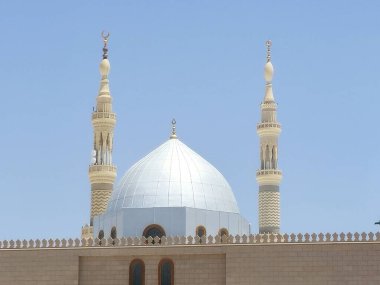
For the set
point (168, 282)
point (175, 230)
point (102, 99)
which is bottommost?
point (168, 282)

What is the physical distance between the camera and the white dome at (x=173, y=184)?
96.0ft

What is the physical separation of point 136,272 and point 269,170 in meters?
10.7

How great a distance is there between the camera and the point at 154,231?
28766 millimetres

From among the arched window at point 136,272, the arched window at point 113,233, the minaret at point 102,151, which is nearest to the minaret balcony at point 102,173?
the minaret at point 102,151

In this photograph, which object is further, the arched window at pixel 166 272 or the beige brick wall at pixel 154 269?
the arched window at pixel 166 272

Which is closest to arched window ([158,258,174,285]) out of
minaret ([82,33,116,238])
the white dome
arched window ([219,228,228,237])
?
the white dome

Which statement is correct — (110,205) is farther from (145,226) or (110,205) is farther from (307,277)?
(307,277)

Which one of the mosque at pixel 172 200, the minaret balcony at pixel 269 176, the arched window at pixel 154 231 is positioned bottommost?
the arched window at pixel 154 231

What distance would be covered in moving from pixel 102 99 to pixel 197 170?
8.65m

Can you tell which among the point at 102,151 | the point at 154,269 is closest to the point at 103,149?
the point at 102,151

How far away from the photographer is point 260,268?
1022 inches

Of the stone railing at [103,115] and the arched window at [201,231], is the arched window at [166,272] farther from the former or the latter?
the stone railing at [103,115]

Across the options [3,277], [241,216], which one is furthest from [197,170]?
[3,277]

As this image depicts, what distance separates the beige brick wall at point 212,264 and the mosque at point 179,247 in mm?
27
